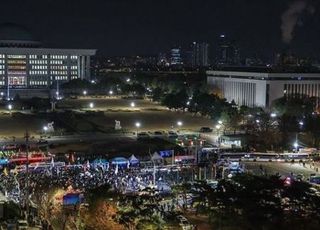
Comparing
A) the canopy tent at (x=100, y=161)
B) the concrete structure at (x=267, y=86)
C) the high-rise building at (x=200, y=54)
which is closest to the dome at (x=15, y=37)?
the concrete structure at (x=267, y=86)

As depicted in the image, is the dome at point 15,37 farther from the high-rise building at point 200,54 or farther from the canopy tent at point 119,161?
the high-rise building at point 200,54

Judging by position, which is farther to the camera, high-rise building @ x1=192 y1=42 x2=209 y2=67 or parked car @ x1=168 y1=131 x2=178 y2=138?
high-rise building @ x1=192 y1=42 x2=209 y2=67

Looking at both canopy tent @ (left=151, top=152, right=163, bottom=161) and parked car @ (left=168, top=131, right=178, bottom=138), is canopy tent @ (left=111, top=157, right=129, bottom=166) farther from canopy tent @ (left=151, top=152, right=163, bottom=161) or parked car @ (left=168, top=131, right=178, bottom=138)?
parked car @ (left=168, top=131, right=178, bottom=138)

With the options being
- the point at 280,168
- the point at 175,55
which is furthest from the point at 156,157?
the point at 175,55

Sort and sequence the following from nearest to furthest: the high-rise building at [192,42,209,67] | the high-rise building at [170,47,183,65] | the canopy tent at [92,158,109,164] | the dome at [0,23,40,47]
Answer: the canopy tent at [92,158,109,164] → the dome at [0,23,40,47] → the high-rise building at [192,42,209,67] → the high-rise building at [170,47,183,65]

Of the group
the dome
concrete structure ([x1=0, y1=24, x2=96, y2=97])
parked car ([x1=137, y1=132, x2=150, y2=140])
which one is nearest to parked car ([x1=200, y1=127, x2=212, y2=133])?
parked car ([x1=137, y1=132, x2=150, y2=140])

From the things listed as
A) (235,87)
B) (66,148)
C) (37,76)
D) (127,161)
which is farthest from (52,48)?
(127,161)
